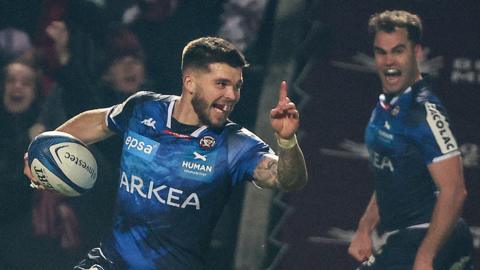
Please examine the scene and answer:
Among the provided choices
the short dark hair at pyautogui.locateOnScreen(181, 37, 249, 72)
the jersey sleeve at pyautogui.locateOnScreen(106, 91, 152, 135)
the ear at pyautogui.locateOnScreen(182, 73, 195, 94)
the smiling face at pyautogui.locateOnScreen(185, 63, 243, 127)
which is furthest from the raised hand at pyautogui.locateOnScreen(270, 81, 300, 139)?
the jersey sleeve at pyautogui.locateOnScreen(106, 91, 152, 135)

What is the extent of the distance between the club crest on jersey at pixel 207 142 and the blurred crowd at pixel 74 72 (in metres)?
1.49

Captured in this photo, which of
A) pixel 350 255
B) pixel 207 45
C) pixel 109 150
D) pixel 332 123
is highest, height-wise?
pixel 207 45

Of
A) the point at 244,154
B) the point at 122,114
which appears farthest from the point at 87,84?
the point at 244,154

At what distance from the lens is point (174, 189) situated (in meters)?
4.91

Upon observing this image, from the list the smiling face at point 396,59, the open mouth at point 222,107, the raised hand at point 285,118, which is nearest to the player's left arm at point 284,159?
the raised hand at point 285,118

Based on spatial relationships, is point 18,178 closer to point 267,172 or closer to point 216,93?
point 216,93

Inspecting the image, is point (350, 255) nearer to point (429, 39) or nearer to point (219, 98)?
point (429, 39)

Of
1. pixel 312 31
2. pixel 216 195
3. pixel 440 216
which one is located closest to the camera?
pixel 216 195

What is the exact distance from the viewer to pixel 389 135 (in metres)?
6.09

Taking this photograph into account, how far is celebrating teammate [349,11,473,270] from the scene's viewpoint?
5.94 m

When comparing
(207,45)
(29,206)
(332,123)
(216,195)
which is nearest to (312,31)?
(332,123)

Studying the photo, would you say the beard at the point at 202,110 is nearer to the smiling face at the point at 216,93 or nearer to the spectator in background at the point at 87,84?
the smiling face at the point at 216,93

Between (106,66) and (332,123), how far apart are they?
160 cm

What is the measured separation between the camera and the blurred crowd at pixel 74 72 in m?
6.43
